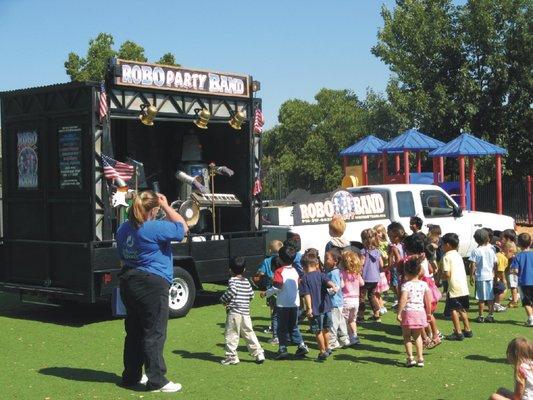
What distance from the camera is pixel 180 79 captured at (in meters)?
13.2

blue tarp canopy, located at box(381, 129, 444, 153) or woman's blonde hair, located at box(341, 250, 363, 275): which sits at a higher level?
blue tarp canopy, located at box(381, 129, 444, 153)

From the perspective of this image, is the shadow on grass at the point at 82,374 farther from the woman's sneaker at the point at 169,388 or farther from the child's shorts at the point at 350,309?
the child's shorts at the point at 350,309

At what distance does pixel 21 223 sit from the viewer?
13086 millimetres

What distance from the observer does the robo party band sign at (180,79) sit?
1237 centimetres

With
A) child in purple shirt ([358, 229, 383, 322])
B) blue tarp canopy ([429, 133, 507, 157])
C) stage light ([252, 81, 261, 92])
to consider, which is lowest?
child in purple shirt ([358, 229, 383, 322])

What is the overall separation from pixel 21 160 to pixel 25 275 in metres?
1.80

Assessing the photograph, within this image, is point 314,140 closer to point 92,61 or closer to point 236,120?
point 92,61

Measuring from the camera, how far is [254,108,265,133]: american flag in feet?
47.5

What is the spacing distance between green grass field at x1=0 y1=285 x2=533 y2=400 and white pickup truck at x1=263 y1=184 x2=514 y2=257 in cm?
304

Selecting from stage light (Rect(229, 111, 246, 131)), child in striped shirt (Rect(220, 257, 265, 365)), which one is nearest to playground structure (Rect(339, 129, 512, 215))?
stage light (Rect(229, 111, 246, 131))

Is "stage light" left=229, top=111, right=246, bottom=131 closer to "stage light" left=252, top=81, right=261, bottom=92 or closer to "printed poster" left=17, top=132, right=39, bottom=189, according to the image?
"stage light" left=252, top=81, right=261, bottom=92

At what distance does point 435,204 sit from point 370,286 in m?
5.42

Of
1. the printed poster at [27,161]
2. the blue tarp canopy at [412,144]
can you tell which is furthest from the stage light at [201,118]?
the blue tarp canopy at [412,144]

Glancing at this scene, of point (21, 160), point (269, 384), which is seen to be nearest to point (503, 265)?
point (269, 384)
